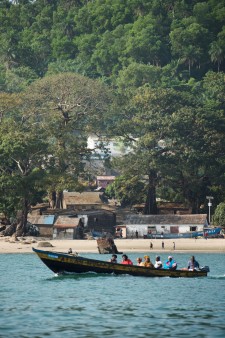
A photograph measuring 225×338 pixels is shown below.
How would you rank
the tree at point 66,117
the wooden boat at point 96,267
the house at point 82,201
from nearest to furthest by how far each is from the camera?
the wooden boat at point 96,267
the tree at point 66,117
the house at point 82,201

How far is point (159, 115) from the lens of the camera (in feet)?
500

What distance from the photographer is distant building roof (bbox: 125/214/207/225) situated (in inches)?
4938

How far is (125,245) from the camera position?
371ft

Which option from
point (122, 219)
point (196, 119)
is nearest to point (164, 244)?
point (122, 219)

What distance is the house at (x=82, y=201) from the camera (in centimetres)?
13775

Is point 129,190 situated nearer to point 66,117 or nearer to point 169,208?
point 169,208

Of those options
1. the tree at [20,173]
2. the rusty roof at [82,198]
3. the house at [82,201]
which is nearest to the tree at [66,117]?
the house at [82,201]

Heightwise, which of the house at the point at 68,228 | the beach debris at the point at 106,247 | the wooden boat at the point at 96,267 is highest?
the house at the point at 68,228

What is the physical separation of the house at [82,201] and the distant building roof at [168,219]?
38.5ft

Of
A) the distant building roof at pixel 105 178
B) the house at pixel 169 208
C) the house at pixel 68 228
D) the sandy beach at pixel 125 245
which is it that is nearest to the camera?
the sandy beach at pixel 125 245

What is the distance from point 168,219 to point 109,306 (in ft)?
210

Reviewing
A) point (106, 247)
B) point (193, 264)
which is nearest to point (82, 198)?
point (106, 247)

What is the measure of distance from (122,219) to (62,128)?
13564mm

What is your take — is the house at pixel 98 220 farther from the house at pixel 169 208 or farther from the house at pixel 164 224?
the house at pixel 169 208
